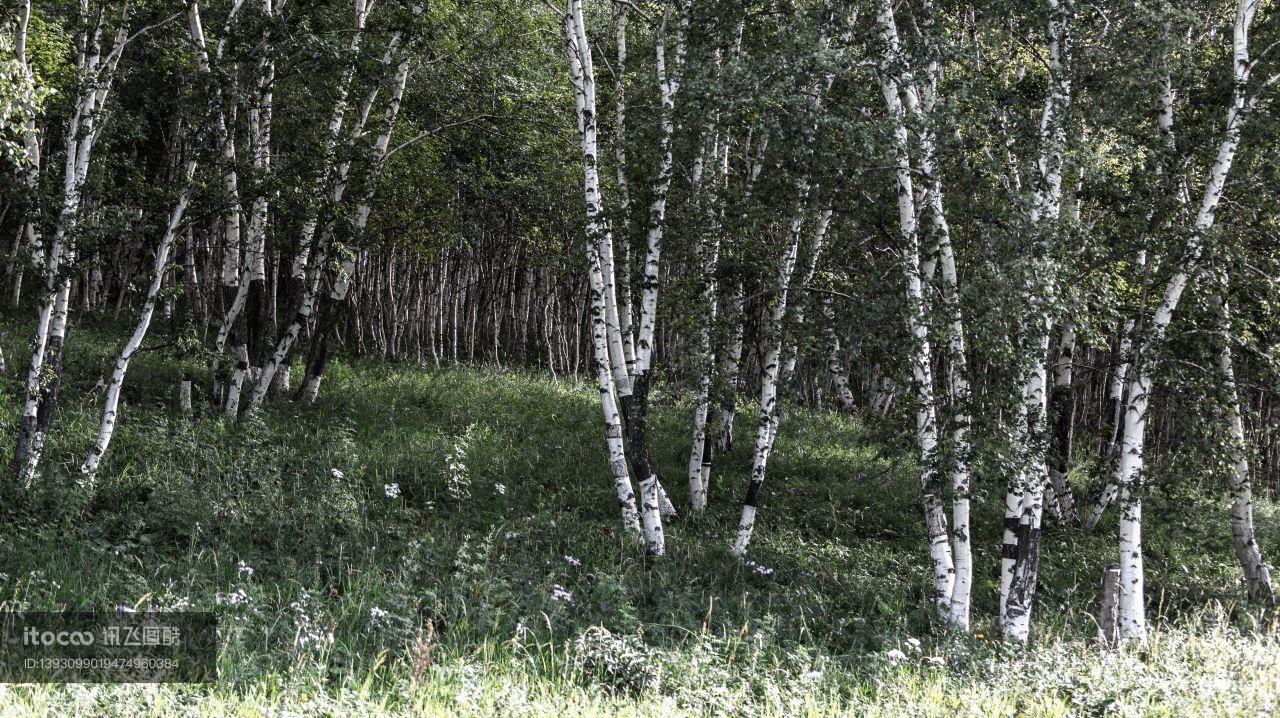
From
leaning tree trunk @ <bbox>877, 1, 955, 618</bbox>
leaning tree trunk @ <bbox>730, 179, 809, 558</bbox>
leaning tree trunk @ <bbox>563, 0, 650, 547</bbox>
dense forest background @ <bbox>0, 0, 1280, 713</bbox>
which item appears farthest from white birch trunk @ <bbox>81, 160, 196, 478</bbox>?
leaning tree trunk @ <bbox>877, 1, 955, 618</bbox>

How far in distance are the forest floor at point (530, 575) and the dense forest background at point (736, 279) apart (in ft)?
0.36

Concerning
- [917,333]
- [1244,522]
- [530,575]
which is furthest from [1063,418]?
[530,575]

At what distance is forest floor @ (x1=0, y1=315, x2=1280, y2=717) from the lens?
609 cm

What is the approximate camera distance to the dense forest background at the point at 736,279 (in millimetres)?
9344

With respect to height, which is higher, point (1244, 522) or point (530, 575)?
point (1244, 522)

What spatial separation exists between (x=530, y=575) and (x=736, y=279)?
183 inches

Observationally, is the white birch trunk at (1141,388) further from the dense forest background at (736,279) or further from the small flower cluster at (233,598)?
the small flower cluster at (233,598)

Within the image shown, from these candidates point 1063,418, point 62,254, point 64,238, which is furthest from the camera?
point 1063,418

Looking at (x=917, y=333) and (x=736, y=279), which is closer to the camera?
(x=917, y=333)

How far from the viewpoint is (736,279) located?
471 inches

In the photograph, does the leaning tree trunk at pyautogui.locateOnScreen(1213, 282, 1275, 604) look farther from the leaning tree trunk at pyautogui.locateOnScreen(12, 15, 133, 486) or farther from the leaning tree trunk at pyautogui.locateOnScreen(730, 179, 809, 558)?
the leaning tree trunk at pyautogui.locateOnScreen(12, 15, 133, 486)

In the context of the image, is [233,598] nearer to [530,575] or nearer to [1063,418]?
[530,575]

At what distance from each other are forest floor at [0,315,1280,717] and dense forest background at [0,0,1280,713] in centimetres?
11

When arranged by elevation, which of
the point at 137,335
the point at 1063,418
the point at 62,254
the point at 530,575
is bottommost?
the point at 530,575
